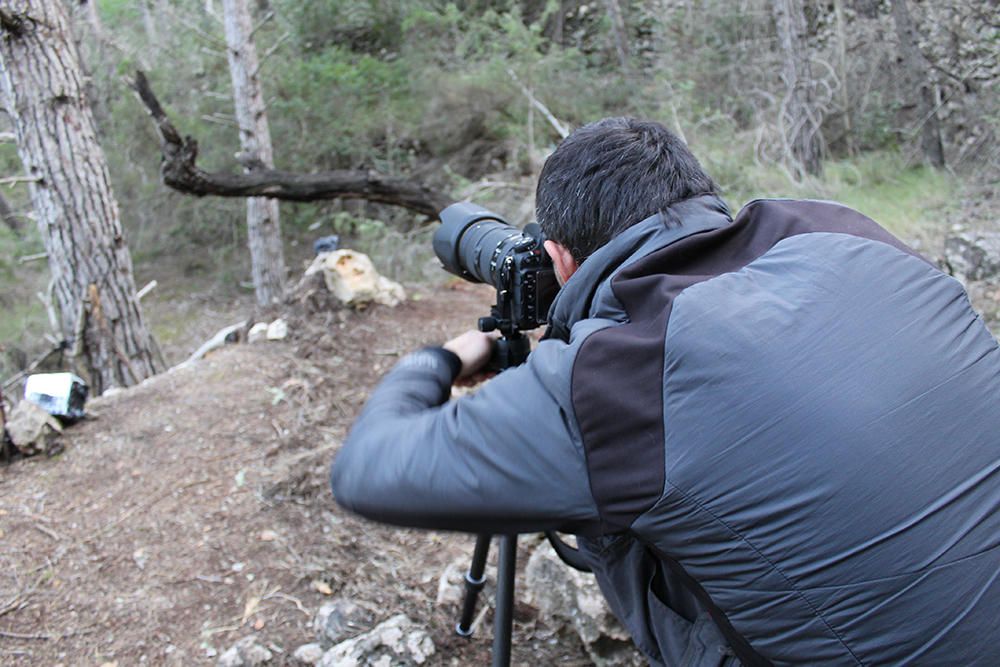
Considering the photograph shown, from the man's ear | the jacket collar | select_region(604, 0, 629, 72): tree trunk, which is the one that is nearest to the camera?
the jacket collar

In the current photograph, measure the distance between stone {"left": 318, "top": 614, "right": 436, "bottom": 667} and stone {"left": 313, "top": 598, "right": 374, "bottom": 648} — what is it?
0.40 ft

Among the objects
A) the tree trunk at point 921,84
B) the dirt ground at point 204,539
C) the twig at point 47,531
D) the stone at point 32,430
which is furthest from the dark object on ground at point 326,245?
the tree trunk at point 921,84

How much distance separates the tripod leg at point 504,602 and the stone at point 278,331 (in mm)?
3075

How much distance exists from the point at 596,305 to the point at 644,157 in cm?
30

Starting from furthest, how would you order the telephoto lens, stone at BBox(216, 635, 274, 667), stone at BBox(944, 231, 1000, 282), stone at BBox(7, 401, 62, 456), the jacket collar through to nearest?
stone at BBox(944, 231, 1000, 282), stone at BBox(7, 401, 62, 456), stone at BBox(216, 635, 274, 667), the telephoto lens, the jacket collar

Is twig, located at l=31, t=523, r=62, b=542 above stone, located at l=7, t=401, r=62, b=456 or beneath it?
beneath

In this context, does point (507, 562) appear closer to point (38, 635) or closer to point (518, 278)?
point (518, 278)

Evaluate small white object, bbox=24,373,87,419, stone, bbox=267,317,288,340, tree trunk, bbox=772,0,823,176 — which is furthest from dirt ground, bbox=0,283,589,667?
tree trunk, bbox=772,0,823,176

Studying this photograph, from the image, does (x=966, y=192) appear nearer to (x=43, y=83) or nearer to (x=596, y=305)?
(x=596, y=305)

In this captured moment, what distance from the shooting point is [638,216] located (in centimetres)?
134

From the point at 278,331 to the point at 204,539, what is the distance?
6.17 ft

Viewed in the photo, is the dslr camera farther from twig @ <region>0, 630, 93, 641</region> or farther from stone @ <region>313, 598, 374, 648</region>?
twig @ <region>0, 630, 93, 641</region>

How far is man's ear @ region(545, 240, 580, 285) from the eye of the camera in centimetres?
144

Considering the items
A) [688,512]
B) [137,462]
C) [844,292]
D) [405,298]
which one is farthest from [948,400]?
[405,298]
